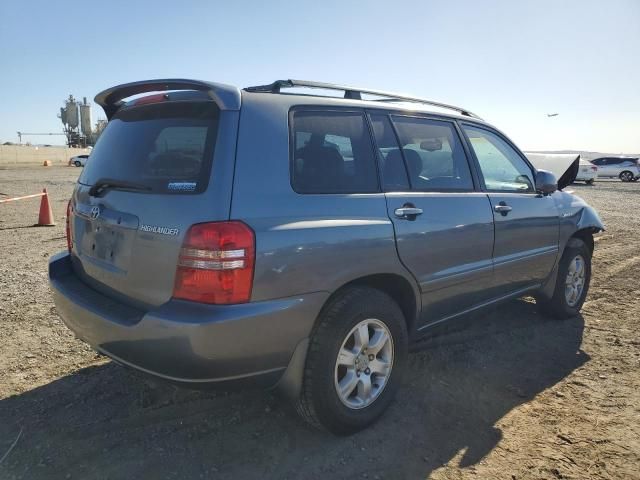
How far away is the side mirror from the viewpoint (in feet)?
13.5

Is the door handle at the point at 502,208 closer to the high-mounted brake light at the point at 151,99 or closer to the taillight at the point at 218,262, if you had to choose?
the taillight at the point at 218,262

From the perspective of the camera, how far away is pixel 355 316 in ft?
8.52

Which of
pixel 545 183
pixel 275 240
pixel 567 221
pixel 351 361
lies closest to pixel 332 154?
pixel 275 240

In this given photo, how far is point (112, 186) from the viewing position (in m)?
2.66

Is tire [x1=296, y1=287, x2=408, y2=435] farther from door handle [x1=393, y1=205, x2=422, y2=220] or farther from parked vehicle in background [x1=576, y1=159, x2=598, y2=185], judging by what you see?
parked vehicle in background [x1=576, y1=159, x2=598, y2=185]

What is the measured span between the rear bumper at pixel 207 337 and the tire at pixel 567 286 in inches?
122

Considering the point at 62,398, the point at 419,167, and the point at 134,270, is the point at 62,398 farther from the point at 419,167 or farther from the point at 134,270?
the point at 419,167

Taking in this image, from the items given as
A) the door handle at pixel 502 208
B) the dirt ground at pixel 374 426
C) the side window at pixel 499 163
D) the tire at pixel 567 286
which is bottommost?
the dirt ground at pixel 374 426

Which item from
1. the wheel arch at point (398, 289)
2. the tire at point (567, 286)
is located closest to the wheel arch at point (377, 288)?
the wheel arch at point (398, 289)

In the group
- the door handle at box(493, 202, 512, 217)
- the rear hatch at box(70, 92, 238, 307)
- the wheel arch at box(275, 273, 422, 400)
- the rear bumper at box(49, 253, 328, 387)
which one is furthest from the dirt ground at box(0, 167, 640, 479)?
the door handle at box(493, 202, 512, 217)

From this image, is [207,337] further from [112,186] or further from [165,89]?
[165,89]

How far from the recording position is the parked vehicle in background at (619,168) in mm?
32844

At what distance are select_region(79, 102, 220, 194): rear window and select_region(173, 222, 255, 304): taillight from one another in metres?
0.23

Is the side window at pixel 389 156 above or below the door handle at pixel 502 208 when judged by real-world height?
above
